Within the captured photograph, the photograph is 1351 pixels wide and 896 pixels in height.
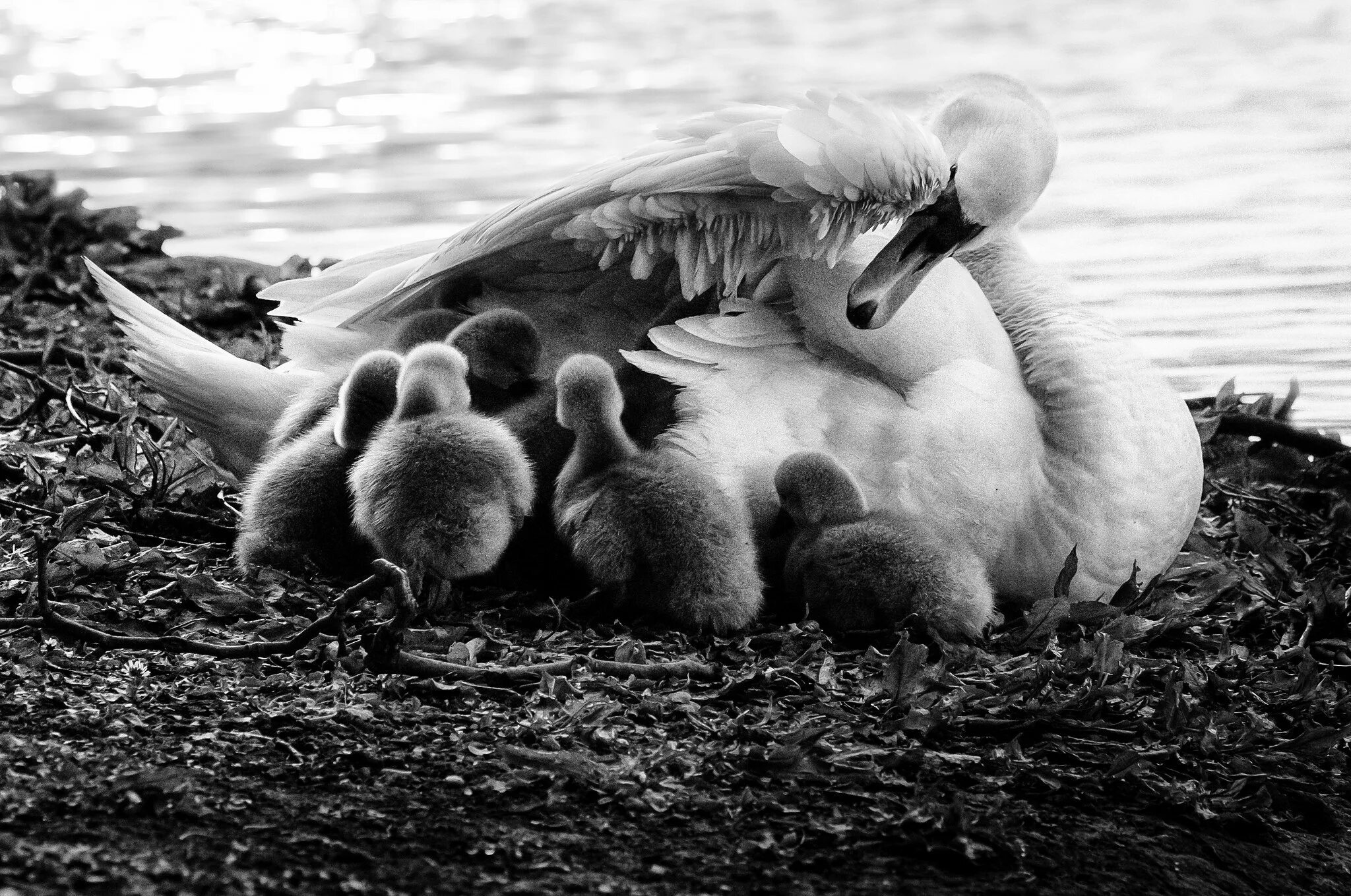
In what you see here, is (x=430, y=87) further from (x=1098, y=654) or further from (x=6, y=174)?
(x=1098, y=654)

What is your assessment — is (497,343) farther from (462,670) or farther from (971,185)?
(971,185)

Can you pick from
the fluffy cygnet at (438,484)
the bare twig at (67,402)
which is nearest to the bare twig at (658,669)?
the fluffy cygnet at (438,484)

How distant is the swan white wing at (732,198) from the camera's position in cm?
358

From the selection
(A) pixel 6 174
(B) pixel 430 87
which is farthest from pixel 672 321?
(B) pixel 430 87

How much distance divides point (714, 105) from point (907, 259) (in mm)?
1864

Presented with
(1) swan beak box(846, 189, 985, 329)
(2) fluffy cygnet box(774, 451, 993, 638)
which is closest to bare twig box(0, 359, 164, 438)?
(2) fluffy cygnet box(774, 451, 993, 638)

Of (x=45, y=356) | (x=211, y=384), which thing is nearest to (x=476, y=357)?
(x=211, y=384)

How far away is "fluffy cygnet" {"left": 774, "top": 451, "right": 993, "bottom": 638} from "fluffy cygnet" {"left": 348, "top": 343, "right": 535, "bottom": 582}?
0.58 metres

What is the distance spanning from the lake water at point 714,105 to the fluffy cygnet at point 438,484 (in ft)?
11.0

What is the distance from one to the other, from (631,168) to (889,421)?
767mm

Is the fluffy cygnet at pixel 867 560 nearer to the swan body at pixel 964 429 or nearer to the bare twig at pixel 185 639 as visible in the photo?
the swan body at pixel 964 429

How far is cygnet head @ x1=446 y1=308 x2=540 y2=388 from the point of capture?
156 inches

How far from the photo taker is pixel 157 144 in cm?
1020

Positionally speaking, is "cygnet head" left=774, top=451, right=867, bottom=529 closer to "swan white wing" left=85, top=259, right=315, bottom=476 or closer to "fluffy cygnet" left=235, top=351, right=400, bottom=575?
"fluffy cygnet" left=235, top=351, right=400, bottom=575
